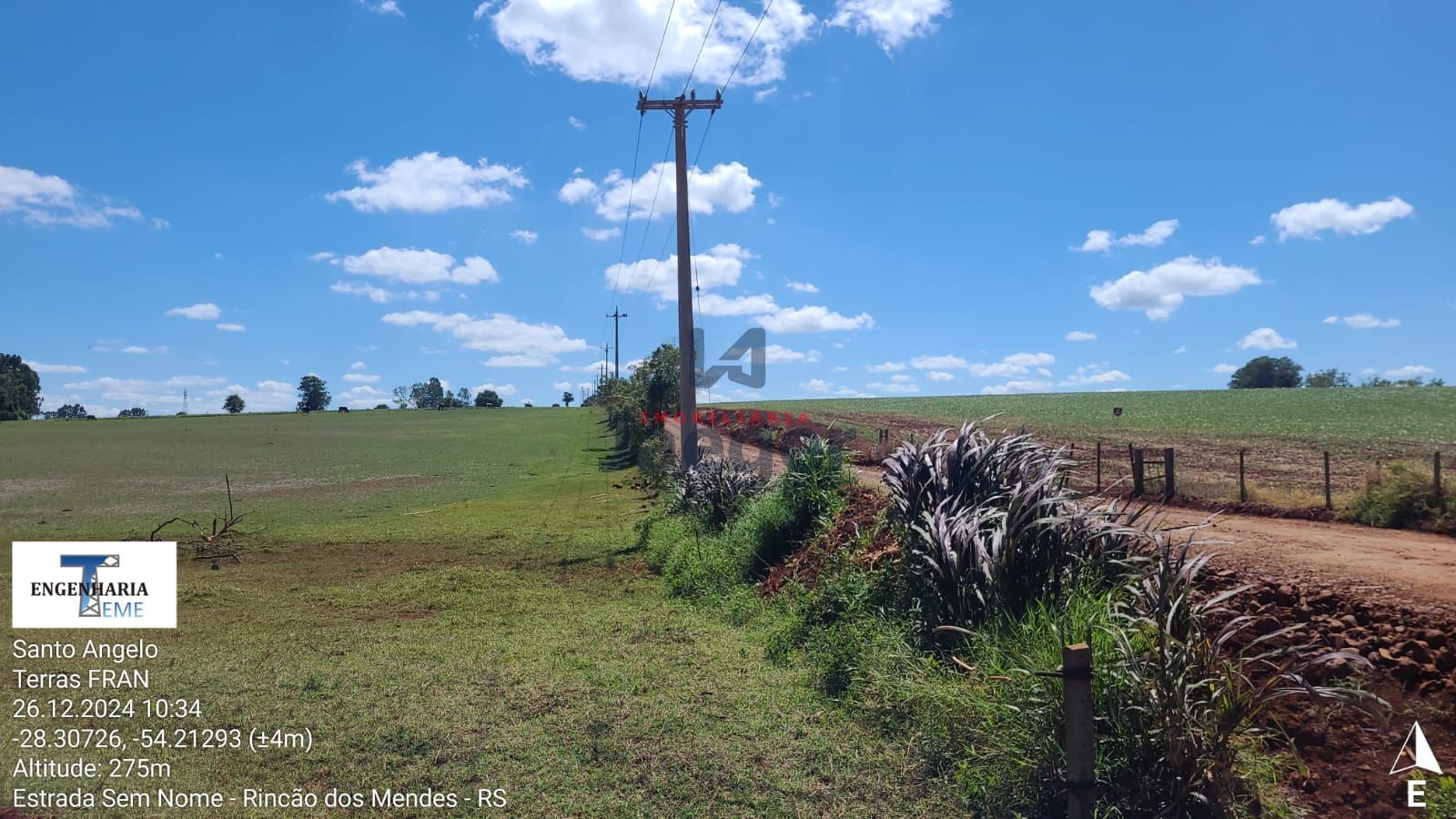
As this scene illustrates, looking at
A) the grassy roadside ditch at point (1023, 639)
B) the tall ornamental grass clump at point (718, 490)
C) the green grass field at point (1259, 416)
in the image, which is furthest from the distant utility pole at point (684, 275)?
the green grass field at point (1259, 416)

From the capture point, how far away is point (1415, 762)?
411cm

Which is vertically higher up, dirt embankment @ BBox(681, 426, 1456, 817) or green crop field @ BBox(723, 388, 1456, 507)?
green crop field @ BBox(723, 388, 1456, 507)

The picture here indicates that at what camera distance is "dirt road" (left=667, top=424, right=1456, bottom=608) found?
599cm

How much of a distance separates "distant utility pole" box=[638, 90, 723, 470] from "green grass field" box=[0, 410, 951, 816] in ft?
7.84

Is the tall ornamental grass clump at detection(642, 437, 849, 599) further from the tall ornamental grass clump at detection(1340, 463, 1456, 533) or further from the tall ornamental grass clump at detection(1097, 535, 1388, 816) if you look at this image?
the tall ornamental grass clump at detection(1340, 463, 1456, 533)

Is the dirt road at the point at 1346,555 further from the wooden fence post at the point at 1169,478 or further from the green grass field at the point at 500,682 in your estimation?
the green grass field at the point at 500,682

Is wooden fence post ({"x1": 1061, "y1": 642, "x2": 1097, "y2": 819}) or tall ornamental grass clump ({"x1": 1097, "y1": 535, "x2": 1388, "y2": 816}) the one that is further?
tall ornamental grass clump ({"x1": 1097, "y1": 535, "x2": 1388, "y2": 816})

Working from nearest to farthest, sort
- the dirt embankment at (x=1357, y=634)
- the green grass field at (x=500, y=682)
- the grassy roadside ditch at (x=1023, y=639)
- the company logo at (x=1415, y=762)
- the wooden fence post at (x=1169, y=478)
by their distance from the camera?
1. the company logo at (x=1415, y=762)
2. the grassy roadside ditch at (x=1023, y=639)
3. the dirt embankment at (x=1357, y=634)
4. the green grass field at (x=500, y=682)
5. the wooden fence post at (x=1169, y=478)

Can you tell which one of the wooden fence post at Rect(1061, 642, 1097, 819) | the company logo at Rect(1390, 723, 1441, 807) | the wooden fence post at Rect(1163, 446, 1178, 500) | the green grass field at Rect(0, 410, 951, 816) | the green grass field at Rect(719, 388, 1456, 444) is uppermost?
the green grass field at Rect(719, 388, 1456, 444)

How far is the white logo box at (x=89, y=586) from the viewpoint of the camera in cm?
822

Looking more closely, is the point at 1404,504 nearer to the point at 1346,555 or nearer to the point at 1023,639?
the point at 1346,555

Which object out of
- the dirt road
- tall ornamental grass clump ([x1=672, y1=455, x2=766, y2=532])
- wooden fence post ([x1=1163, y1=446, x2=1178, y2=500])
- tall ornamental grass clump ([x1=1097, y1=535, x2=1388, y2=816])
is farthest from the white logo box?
wooden fence post ([x1=1163, y1=446, x2=1178, y2=500])

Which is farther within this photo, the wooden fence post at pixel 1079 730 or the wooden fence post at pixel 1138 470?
the wooden fence post at pixel 1138 470

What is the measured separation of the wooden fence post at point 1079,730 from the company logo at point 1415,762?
5.01 feet
